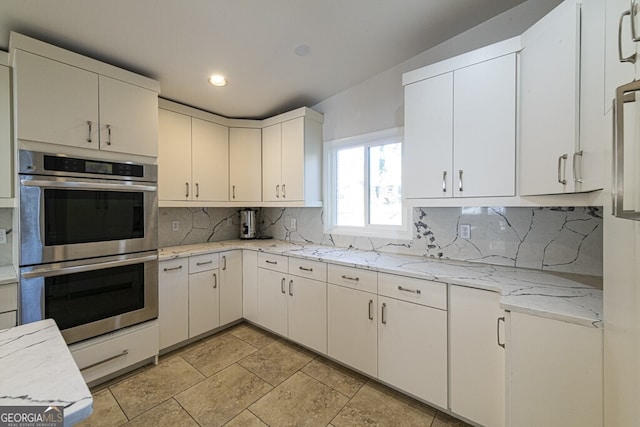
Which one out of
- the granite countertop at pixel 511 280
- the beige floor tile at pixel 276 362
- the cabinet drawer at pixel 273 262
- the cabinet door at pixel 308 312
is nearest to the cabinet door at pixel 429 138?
the granite countertop at pixel 511 280

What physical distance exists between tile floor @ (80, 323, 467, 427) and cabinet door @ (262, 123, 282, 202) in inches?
64.8

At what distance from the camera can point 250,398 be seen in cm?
187

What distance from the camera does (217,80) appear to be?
2412mm

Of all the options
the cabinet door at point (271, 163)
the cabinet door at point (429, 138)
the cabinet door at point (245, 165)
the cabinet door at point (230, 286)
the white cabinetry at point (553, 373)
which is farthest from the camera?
the cabinet door at point (245, 165)

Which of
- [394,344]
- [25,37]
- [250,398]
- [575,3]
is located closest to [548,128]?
[575,3]

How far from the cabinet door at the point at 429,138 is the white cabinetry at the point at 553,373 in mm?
935

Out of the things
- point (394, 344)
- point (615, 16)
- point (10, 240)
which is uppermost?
point (615, 16)

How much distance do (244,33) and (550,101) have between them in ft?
6.44

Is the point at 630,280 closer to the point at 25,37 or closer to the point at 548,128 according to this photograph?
the point at 548,128

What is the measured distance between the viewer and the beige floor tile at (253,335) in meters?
2.62

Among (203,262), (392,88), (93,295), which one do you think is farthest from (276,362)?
(392,88)

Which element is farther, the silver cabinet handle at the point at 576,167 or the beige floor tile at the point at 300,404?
the beige floor tile at the point at 300,404

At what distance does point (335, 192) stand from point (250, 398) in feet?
6.60

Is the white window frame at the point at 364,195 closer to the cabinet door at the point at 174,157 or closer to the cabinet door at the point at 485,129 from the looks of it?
the cabinet door at the point at 485,129
